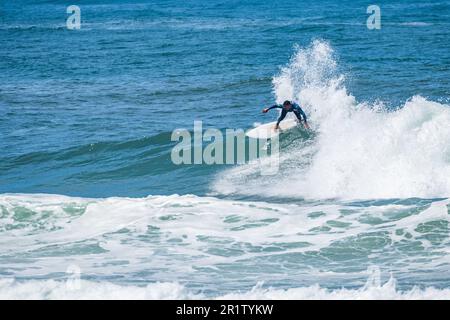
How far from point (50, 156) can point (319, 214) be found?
9764 mm

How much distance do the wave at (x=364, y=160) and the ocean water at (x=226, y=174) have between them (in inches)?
2.1

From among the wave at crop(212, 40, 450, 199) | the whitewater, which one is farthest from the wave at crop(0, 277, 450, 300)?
the wave at crop(212, 40, 450, 199)

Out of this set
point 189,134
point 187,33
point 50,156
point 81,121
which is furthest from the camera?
point 187,33

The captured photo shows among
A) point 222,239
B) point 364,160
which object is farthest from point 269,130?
point 222,239

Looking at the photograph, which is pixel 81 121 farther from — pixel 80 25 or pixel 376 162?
pixel 80 25

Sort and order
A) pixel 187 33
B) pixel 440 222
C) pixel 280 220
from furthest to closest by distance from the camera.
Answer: pixel 187 33, pixel 280 220, pixel 440 222

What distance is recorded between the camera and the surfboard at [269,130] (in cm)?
2303

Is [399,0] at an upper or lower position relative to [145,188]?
upper

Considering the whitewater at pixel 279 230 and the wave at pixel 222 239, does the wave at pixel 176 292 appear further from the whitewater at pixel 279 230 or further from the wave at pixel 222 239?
the wave at pixel 222 239

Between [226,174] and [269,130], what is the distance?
329 centimetres

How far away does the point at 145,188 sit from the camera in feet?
65.4

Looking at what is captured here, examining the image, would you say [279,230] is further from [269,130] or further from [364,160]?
[269,130]

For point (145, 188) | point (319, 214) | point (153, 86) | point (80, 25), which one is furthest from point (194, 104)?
point (80, 25)

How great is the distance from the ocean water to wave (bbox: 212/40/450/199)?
0.17ft
